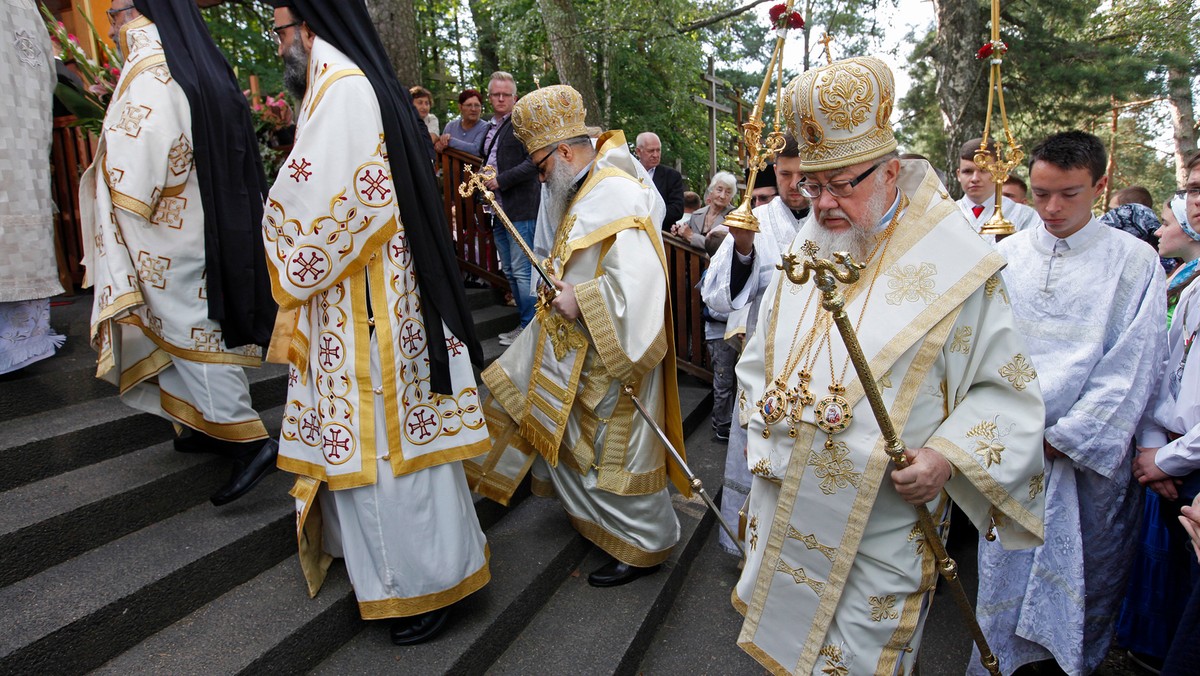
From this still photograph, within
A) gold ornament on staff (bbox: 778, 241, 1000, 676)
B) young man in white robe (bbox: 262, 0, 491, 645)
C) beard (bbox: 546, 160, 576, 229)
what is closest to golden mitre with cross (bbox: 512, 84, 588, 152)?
beard (bbox: 546, 160, 576, 229)

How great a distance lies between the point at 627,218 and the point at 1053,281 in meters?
1.84

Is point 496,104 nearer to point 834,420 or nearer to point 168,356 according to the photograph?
point 168,356

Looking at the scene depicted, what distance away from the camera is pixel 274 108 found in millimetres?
5559

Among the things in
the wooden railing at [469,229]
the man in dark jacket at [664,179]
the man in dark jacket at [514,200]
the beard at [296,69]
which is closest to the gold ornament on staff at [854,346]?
the beard at [296,69]

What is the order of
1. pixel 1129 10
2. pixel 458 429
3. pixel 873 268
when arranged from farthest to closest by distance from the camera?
pixel 1129 10
pixel 458 429
pixel 873 268

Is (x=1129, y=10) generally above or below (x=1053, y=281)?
above

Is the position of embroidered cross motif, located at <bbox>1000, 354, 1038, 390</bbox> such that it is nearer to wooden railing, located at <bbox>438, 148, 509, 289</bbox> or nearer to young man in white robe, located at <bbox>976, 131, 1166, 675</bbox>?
young man in white robe, located at <bbox>976, 131, 1166, 675</bbox>

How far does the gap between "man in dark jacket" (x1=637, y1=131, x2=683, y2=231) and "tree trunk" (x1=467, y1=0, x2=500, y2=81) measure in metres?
11.4

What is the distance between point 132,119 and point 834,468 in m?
3.02

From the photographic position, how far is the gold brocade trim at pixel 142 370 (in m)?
3.04

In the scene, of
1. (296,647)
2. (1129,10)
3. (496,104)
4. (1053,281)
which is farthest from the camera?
(1129,10)

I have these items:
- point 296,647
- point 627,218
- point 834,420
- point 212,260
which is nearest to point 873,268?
point 834,420

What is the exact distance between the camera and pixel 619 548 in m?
3.46

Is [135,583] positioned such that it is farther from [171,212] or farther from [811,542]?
[811,542]
